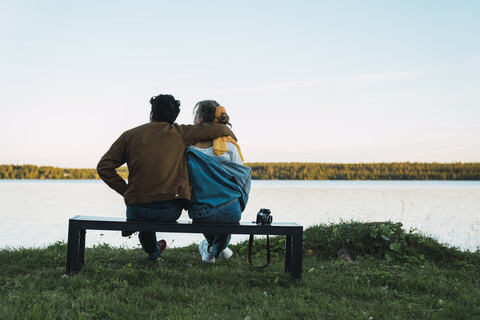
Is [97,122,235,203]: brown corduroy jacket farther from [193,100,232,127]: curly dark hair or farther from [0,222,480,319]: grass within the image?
[0,222,480,319]: grass

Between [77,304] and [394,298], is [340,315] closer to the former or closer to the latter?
[394,298]

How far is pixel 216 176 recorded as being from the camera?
4.41 meters

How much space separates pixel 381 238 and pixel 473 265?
1.35m

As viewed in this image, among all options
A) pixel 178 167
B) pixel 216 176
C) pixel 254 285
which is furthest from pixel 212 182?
pixel 254 285

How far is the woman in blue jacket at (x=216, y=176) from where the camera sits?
4.41 metres

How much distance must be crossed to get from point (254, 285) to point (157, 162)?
1739mm

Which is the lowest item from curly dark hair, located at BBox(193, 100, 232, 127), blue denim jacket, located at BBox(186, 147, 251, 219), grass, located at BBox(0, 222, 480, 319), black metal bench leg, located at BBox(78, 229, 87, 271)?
grass, located at BBox(0, 222, 480, 319)

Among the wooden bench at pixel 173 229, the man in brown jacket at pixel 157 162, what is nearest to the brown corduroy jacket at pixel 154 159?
the man in brown jacket at pixel 157 162

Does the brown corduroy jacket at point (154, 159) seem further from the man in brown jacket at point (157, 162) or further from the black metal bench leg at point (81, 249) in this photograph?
the black metal bench leg at point (81, 249)

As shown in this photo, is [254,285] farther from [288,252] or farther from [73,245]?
[73,245]

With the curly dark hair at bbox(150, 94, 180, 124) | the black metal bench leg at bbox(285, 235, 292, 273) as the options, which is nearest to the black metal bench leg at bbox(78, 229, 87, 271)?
the curly dark hair at bbox(150, 94, 180, 124)

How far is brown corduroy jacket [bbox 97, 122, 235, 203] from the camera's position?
166 inches

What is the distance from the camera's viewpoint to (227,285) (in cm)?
440

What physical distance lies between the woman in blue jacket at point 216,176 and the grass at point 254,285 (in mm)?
781
